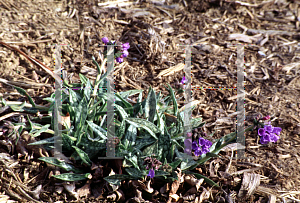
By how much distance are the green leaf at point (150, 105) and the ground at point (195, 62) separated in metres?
0.63

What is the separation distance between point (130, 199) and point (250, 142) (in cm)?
146

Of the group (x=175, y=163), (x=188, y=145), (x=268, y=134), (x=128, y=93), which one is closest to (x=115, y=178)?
(x=175, y=163)

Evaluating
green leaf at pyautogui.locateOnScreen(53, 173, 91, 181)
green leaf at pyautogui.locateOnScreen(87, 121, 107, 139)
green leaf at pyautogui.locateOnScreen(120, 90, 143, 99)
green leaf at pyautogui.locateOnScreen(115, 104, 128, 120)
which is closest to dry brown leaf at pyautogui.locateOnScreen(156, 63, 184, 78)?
green leaf at pyautogui.locateOnScreen(120, 90, 143, 99)

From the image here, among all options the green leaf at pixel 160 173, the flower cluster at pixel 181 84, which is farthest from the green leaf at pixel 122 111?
the flower cluster at pixel 181 84

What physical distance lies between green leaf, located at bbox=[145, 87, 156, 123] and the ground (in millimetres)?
635

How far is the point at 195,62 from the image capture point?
397 centimetres

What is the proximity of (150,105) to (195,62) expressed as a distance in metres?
1.39

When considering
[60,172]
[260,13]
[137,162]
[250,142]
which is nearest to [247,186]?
[250,142]

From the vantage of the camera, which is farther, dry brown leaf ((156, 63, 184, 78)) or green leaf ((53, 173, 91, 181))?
dry brown leaf ((156, 63, 184, 78))

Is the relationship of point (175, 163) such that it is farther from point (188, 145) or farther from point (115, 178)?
point (115, 178)

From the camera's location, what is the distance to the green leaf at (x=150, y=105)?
2.83 metres

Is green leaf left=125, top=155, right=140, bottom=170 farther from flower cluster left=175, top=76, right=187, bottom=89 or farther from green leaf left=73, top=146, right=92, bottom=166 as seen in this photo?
flower cluster left=175, top=76, right=187, bottom=89

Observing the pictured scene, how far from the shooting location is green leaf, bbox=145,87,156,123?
283cm

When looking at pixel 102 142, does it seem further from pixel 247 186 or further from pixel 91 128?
pixel 247 186
